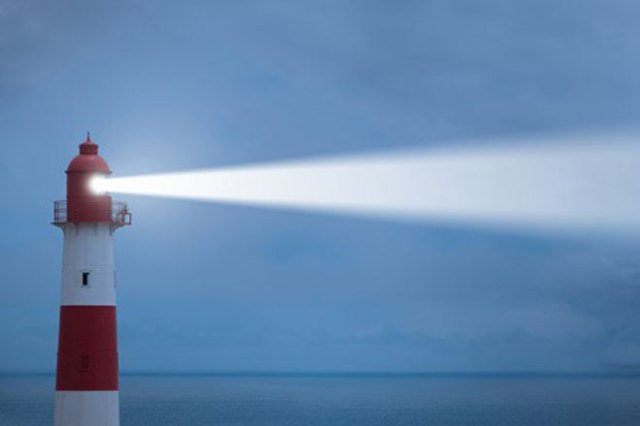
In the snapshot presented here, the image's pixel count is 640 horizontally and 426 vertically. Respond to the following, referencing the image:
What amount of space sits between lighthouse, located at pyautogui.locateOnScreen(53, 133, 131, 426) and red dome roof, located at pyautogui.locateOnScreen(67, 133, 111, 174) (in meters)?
0.03

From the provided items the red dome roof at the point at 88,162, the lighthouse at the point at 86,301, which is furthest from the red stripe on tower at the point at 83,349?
the red dome roof at the point at 88,162

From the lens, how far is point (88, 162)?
95.1ft

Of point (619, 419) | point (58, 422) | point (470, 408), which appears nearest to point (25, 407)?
point (470, 408)

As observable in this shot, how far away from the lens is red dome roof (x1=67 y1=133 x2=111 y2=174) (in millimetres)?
28969

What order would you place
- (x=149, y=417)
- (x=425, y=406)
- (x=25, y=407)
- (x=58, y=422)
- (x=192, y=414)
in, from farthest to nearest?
(x=425, y=406), (x=25, y=407), (x=192, y=414), (x=149, y=417), (x=58, y=422)

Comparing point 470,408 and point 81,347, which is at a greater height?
point 470,408

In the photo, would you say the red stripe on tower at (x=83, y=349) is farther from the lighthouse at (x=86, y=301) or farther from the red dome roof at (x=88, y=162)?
the red dome roof at (x=88, y=162)

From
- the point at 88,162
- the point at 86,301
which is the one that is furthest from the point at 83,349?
the point at 88,162

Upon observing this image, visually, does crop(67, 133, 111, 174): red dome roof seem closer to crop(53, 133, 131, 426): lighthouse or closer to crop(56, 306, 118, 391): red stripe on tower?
crop(53, 133, 131, 426): lighthouse

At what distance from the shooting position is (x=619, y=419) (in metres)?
123

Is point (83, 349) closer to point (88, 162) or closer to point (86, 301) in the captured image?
point (86, 301)

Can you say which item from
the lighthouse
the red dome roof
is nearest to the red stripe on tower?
the lighthouse

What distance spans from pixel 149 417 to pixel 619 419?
4996 centimetres

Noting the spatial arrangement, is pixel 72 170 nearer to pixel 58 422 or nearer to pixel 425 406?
pixel 58 422
